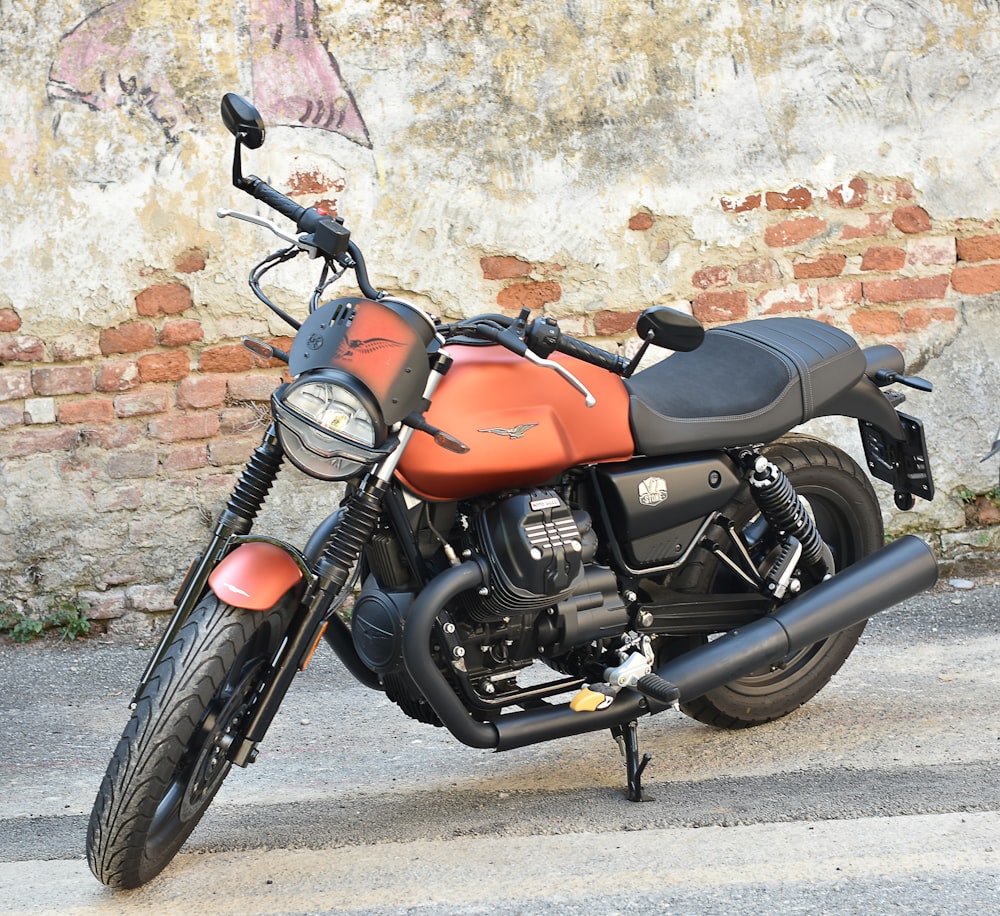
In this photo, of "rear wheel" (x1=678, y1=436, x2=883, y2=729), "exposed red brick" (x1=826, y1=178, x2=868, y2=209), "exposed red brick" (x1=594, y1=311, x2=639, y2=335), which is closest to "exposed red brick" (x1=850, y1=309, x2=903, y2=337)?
"exposed red brick" (x1=826, y1=178, x2=868, y2=209)

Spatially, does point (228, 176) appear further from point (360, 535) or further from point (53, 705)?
point (360, 535)

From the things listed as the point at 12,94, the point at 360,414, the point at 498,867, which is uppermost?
the point at 12,94

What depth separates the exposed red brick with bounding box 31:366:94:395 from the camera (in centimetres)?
428

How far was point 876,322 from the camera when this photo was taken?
15.2 feet

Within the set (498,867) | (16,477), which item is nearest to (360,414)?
(498,867)

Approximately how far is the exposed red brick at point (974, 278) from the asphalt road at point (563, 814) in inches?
57.8

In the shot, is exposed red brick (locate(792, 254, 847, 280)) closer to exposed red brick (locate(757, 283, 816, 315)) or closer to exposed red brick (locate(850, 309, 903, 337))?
exposed red brick (locate(757, 283, 816, 315))

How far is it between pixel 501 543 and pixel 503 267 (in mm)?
2040

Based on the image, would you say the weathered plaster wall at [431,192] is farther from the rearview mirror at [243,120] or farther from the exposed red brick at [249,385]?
the rearview mirror at [243,120]

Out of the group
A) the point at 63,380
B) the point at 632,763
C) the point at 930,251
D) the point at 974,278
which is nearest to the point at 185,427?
the point at 63,380

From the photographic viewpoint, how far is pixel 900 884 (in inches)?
96.8

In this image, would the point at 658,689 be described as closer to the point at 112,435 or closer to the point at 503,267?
the point at 503,267

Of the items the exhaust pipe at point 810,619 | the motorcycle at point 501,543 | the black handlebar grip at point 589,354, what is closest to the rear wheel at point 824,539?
the motorcycle at point 501,543

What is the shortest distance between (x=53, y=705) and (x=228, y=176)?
1833mm
